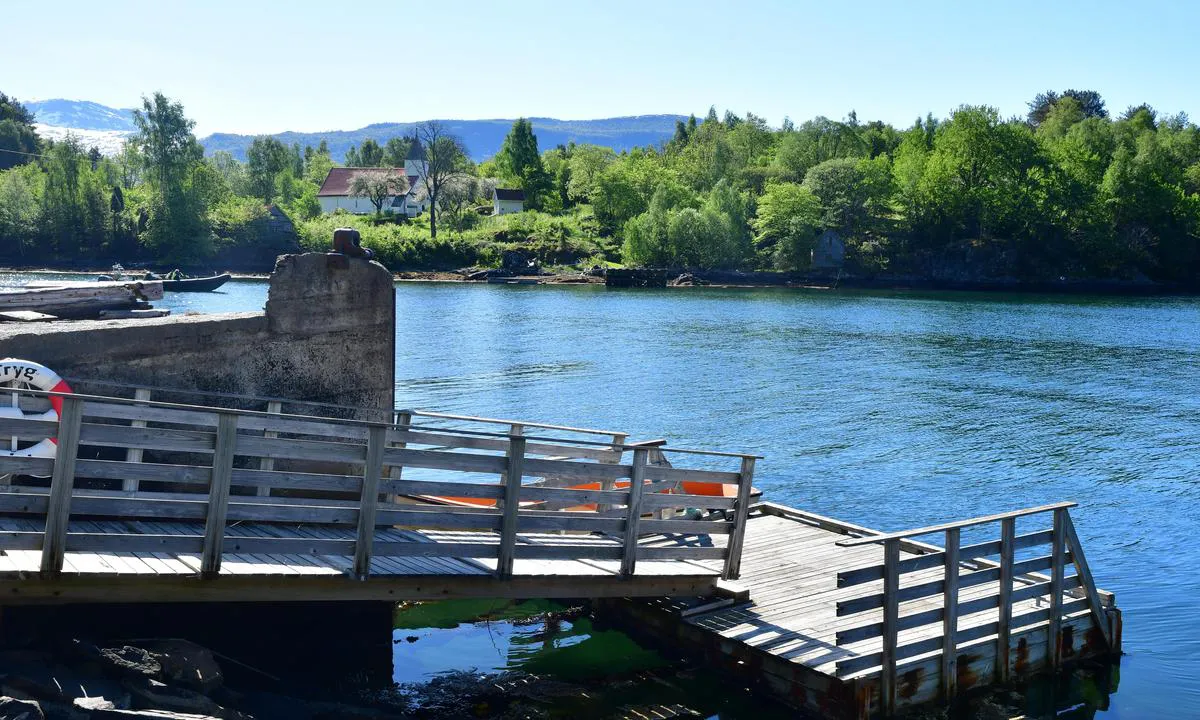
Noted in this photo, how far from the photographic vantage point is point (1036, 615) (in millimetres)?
11672

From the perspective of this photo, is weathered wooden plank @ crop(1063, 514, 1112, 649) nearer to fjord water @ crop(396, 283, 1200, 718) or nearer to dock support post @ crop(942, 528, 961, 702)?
fjord water @ crop(396, 283, 1200, 718)

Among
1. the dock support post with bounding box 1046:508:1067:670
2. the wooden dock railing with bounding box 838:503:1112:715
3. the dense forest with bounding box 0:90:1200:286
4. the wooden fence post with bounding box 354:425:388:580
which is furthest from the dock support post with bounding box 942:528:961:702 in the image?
the dense forest with bounding box 0:90:1200:286

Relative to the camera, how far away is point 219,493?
8.10m

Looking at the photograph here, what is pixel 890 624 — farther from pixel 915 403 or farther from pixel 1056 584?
pixel 915 403

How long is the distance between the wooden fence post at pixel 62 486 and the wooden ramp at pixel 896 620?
20.0 feet

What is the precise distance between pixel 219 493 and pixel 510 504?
2.61 m

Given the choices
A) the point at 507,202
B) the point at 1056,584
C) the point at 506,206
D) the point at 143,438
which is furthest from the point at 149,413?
the point at 507,202

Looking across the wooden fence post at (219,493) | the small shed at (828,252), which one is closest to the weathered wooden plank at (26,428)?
the wooden fence post at (219,493)

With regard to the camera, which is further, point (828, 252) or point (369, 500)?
point (828, 252)

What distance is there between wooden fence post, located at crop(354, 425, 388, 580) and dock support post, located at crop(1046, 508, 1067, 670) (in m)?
7.24

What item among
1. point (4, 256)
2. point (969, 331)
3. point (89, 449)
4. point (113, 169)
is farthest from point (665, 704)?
point (113, 169)

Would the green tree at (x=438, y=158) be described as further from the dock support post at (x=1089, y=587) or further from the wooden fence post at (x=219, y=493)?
the wooden fence post at (x=219, y=493)

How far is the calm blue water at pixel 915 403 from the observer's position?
19.6 m

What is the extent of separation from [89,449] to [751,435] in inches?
858
